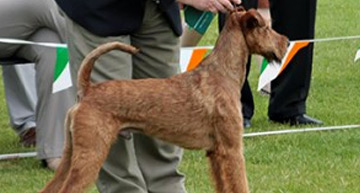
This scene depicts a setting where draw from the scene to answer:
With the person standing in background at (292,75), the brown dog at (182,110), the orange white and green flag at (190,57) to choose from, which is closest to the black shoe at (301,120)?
the person standing in background at (292,75)

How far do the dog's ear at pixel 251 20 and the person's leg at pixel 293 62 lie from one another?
3435mm

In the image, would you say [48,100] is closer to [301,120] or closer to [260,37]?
[301,120]

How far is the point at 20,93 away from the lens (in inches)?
339

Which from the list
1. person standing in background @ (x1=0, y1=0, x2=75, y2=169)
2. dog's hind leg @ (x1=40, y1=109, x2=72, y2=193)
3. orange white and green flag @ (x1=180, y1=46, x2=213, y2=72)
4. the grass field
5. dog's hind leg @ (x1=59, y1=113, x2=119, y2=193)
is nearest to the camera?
dog's hind leg @ (x1=59, y1=113, x2=119, y2=193)

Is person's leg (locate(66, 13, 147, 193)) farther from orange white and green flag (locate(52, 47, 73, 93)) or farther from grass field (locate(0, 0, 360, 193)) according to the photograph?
orange white and green flag (locate(52, 47, 73, 93))

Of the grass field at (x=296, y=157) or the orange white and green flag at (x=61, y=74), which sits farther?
the orange white and green flag at (x=61, y=74)

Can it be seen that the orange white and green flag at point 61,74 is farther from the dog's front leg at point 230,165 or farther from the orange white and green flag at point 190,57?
the dog's front leg at point 230,165

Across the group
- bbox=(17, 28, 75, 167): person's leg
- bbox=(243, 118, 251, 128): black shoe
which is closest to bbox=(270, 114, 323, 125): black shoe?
bbox=(243, 118, 251, 128): black shoe

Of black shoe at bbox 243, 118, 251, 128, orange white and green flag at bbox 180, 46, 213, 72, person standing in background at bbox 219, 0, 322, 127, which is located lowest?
black shoe at bbox 243, 118, 251, 128

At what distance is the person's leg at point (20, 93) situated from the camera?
27.6 ft

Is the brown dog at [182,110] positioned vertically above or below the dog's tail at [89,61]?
below

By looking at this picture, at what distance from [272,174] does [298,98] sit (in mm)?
2050

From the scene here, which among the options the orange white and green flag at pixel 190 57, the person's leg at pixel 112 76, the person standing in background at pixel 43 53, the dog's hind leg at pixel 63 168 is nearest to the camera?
the dog's hind leg at pixel 63 168

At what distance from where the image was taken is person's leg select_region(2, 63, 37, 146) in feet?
27.6
